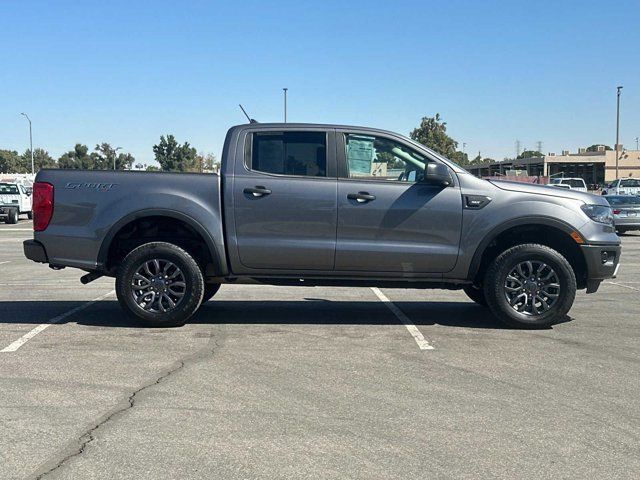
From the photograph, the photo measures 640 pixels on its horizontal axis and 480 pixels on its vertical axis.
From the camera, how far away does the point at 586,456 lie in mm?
3895

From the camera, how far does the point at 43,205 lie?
7.11 metres

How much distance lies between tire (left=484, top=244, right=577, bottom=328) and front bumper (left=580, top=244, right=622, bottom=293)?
0.77ft

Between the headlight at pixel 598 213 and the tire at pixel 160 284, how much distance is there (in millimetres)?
4177

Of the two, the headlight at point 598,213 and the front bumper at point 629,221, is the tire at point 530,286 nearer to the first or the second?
the headlight at point 598,213

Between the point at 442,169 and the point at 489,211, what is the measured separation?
2.24 ft

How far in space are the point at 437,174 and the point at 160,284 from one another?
3.11 metres

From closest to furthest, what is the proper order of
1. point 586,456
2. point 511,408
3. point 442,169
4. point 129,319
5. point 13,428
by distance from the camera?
point 586,456
point 13,428
point 511,408
point 442,169
point 129,319

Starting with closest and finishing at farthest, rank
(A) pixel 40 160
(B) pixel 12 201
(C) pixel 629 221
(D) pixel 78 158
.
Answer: (C) pixel 629 221 → (B) pixel 12 201 → (D) pixel 78 158 → (A) pixel 40 160

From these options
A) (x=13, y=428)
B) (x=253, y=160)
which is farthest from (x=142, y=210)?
(x=13, y=428)

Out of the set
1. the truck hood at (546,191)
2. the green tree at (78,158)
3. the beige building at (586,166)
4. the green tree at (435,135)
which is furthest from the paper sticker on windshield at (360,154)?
the green tree at (78,158)

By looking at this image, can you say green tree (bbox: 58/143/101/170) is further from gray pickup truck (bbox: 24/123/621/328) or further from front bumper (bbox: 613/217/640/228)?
gray pickup truck (bbox: 24/123/621/328)

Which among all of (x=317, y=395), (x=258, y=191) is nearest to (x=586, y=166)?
(x=258, y=191)

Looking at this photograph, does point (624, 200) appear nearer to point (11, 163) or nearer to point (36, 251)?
point (36, 251)

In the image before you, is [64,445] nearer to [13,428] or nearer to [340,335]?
[13,428]
